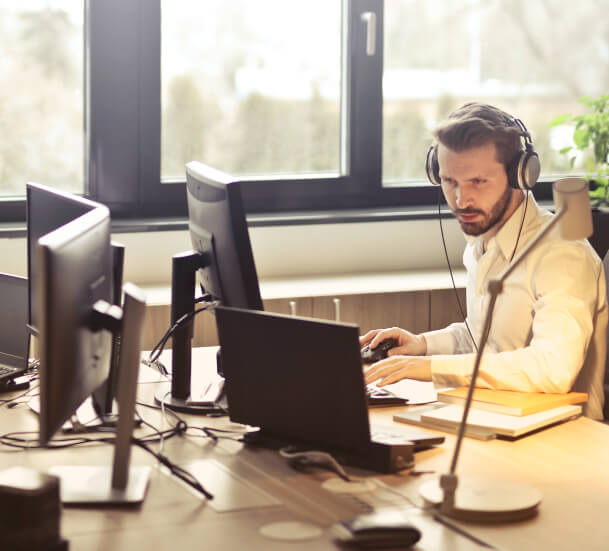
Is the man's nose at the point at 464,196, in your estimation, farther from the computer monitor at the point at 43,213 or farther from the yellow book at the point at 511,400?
A: the computer monitor at the point at 43,213

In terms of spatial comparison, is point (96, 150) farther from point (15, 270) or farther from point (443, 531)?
point (443, 531)

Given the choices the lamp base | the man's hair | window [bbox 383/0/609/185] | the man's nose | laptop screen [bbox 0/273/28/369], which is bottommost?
the lamp base

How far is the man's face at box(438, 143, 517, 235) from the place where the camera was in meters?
2.15

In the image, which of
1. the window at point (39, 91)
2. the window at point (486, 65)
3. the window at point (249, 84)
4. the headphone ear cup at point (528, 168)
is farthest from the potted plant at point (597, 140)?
the window at point (39, 91)

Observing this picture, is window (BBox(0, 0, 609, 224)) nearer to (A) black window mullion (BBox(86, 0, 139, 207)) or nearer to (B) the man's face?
(A) black window mullion (BBox(86, 0, 139, 207))

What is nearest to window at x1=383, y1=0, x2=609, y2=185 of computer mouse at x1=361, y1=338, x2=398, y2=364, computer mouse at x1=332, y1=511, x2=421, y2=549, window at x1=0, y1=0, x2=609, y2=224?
window at x1=0, y1=0, x2=609, y2=224

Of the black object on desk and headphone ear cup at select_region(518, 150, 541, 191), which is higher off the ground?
headphone ear cup at select_region(518, 150, 541, 191)

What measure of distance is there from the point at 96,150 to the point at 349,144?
3.09 ft

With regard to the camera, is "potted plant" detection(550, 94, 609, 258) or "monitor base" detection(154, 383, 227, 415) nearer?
"monitor base" detection(154, 383, 227, 415)

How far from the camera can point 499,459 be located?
161 centimetres

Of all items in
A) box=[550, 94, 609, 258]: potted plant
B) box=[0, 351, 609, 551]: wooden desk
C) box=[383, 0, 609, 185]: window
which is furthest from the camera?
box=[383, 0, 609, 185]: window

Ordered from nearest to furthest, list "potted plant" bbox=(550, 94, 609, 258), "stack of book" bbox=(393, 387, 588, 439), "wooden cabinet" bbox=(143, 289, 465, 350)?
1. "stack of book" bbox=(393, 387, 588, 439)
2. "wooden cabinet" bbox=(143, 289, 465, 350)
3. "potted plant" bbox=(550, 94, 609, 258)

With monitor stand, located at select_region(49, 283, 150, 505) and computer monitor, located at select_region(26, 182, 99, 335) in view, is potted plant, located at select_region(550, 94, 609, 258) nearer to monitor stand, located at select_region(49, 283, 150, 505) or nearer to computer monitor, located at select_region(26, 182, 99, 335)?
computer monitor, located at select_region(26, 182, 99, 335)

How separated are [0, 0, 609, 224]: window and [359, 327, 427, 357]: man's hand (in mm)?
1321
